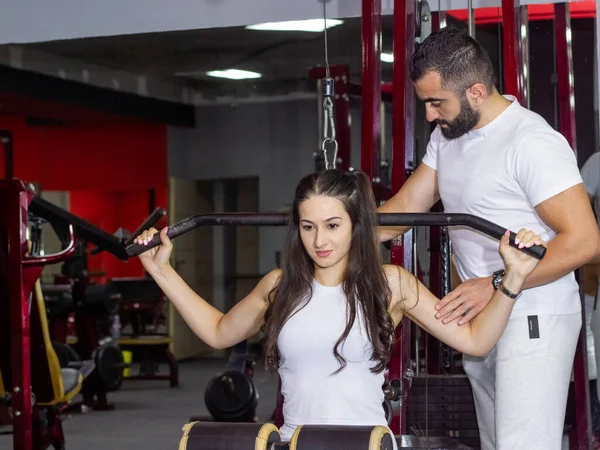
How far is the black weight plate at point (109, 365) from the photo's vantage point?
295 inches

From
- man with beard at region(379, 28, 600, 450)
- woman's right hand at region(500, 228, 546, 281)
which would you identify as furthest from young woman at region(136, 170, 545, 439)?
man with beard at region(379, 28, 600, 450)

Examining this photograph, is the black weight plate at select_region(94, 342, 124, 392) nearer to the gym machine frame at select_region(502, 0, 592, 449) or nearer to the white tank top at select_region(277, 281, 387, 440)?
the gym machine frame at select_region(502, 0, 592, 449)

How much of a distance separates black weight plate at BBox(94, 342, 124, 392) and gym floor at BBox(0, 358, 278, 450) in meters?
0.23

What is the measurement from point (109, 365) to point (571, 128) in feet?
14.2

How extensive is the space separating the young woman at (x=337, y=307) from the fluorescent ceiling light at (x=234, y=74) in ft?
30.2

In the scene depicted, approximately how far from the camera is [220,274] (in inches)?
523

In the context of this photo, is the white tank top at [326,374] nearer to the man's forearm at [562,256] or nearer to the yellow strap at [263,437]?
the yellow strap at [263,437]

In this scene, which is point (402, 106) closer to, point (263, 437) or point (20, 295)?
point (263, 437)

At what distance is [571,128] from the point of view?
15.0 feet

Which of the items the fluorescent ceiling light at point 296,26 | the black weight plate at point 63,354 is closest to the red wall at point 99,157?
the fluorescent ceiling light at point 296,26

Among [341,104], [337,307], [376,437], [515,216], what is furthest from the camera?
[341,104]

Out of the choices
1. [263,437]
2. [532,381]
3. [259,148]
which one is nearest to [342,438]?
[263,437]

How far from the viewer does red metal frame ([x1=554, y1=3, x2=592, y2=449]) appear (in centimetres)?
442

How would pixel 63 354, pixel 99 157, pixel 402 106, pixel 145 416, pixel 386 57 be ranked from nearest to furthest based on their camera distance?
pixel 402 106 < pixel 63 354 < pixel 145 416 < pixel 386 57 < pixel 99 157
